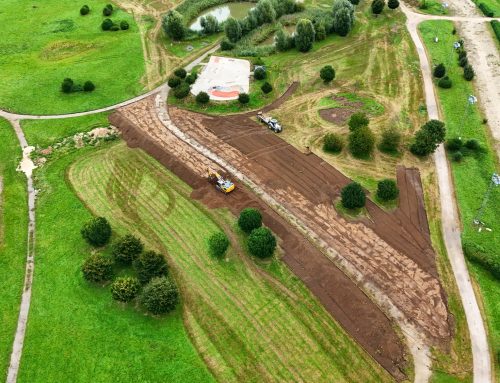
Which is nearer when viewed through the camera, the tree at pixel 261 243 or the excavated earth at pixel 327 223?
the excavated earth at pixel 327 223

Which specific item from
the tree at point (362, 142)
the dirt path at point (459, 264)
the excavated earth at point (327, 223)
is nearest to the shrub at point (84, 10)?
the excavated earth at point (327, 223)

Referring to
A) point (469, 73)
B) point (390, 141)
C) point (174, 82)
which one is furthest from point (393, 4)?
point (174, 82)

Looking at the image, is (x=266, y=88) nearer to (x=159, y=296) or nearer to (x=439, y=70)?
(x=439, y=70)

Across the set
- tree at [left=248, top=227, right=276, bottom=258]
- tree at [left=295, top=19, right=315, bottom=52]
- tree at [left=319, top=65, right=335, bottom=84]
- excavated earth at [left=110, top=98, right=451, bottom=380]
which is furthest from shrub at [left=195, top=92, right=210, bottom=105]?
tree at [left=248, top=227, right=276, bottom=258]

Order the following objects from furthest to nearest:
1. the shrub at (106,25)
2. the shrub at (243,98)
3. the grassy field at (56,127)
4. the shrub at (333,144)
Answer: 1. the shrub at (106,25)
2. the shrub at (243,98)
3. the grassy field at (56,127)
4. the shrub at (333,144)

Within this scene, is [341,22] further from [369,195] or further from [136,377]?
[136,377]

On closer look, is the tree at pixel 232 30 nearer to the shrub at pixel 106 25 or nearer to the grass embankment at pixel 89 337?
the shrub at pixel 106 25
